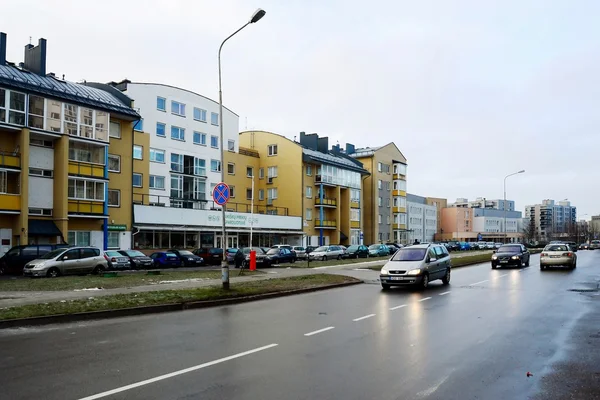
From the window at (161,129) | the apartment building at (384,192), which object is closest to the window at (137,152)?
the window at (161,129)

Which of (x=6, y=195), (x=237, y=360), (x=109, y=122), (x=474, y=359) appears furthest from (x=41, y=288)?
(x=109, y=122)

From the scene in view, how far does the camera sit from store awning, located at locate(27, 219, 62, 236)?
33.5 metres

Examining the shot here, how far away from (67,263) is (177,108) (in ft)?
87.6

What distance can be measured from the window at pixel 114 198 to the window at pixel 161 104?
9.85 m

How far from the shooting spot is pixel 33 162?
114 ft

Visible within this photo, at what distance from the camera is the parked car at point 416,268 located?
704 inches

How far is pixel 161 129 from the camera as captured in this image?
154ft

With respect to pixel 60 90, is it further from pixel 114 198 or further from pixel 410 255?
pixel 410 255

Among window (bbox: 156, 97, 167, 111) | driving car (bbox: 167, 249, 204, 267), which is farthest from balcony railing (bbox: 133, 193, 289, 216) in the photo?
window (bbox: 156, 97, 167, 111)

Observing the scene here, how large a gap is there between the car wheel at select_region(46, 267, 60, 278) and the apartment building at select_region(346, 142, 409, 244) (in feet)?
181

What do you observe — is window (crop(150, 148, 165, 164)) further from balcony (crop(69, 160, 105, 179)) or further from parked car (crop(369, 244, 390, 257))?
parked car (crop(369, 244, 390, 257))

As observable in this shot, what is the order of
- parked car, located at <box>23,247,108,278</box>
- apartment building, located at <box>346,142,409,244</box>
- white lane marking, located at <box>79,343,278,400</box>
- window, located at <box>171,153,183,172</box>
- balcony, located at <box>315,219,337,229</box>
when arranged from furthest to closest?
apartment building, located at <box>346,142,409,244</box>
balcony, located at <box>315,219,337,229</box>
window, located at <box>171,153,183,172</box>
parked car, located at <box>23,247,108,278</box>
white lane marking, located at <box>79,343,278,400</box>

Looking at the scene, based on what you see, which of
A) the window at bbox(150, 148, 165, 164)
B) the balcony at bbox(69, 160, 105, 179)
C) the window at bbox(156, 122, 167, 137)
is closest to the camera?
the balcony at bbox(69, 160, 105, 179)

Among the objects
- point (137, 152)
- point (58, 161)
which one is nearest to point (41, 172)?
point (58, 161)
